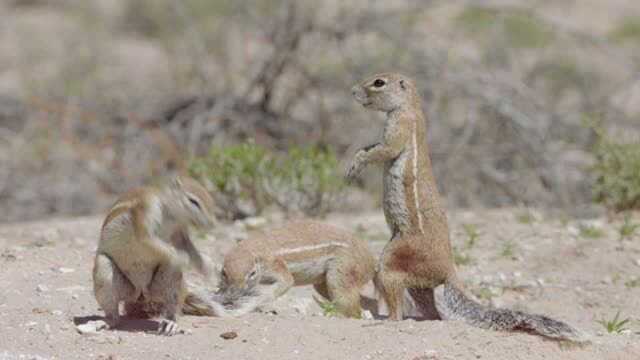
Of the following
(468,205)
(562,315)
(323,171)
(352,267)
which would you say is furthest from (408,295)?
(468,205)

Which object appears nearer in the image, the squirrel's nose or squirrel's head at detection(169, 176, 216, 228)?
squirrel's head at detection(169, 176, 216, 228)

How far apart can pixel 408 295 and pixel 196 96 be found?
22.9 ft

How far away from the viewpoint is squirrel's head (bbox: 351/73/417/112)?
24.5 ft

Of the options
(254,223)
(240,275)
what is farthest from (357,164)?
(254,223)

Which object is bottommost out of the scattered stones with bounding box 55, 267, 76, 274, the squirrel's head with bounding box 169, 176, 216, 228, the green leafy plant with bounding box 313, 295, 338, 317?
the scattered stones with bounding box 55, 267, 76, 274

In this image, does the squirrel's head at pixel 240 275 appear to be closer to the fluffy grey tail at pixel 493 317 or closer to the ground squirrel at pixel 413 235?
the ground squirrel at pixel 413 235

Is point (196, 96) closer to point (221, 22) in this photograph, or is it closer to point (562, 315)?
point (221, 22)

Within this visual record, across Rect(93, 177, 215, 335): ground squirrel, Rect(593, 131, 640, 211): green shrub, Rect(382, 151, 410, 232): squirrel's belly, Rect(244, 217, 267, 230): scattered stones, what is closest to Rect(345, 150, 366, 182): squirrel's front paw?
Rect(382, 151, 410, 232): squirrel's belly

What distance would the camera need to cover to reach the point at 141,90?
14.4m

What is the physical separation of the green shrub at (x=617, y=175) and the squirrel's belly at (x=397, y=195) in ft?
11.6

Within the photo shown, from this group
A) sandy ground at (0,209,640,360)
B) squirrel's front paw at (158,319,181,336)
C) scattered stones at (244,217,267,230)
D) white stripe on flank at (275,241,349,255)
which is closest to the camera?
sandy ground at (0,209,640,360)

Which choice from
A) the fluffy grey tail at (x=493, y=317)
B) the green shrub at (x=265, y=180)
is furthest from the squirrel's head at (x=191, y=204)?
the green shrub at (x=265, y=180)

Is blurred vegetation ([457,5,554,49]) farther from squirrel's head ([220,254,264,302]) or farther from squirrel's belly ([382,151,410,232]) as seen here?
squirrel's head ([220,254,264,302])

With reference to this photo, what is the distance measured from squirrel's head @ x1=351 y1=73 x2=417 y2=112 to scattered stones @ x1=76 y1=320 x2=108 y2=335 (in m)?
2.15
